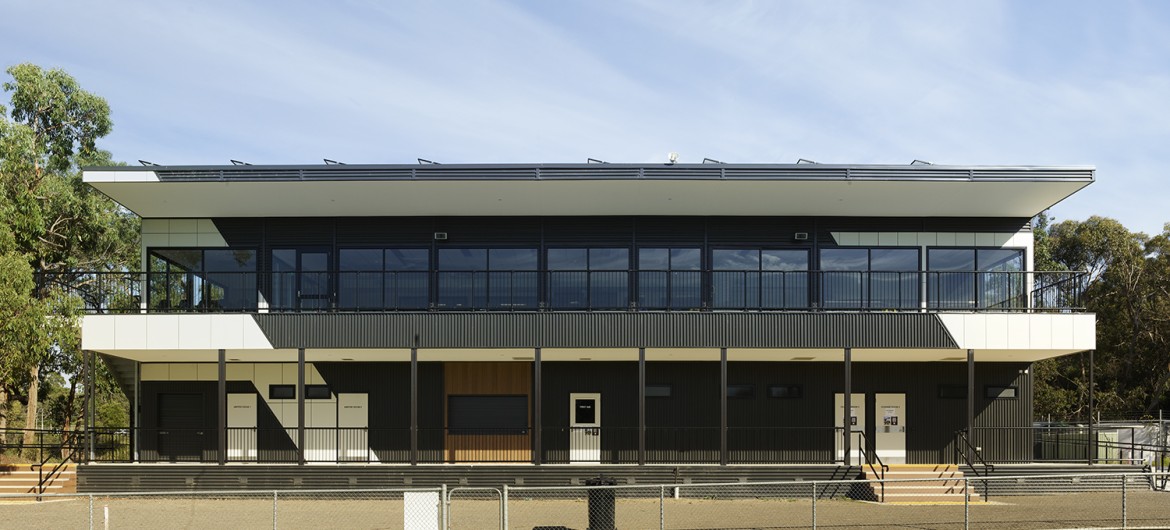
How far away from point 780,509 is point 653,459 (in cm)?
566

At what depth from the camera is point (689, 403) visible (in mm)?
25953

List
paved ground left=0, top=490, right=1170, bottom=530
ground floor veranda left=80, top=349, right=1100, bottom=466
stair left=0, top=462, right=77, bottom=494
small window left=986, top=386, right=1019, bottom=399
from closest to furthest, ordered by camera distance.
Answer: paved ground left=0, top=490, right=1170, bottom=530 < stair left=0, top=462, right=77, bottom=494 < ground floor veranda left=80, top=349, right=1100, bottom=466 < small window left=986, top=386, right=1019, bottom=399

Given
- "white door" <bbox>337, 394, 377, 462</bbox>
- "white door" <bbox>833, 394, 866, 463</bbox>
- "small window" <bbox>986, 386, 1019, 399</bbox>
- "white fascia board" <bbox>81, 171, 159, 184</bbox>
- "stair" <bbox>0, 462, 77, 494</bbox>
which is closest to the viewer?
"white fascia board" <bbox>81, 171, 159, 184</bbox>

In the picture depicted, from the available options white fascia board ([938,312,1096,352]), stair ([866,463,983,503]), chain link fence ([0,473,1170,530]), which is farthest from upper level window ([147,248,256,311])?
white fascia board ([938,312,1096,352])

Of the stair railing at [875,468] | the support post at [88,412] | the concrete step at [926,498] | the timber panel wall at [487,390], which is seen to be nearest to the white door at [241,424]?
the support post at [88,412]

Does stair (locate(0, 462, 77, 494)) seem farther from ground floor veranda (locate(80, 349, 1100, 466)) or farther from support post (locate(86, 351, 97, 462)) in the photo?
ground floor veranda (locate(80, 349, 1100, 466))

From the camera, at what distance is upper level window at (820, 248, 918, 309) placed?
84.2 feet

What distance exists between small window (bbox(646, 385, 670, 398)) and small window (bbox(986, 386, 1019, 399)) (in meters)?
8.06

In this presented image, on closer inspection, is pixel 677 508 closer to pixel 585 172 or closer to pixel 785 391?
pixel 785 391

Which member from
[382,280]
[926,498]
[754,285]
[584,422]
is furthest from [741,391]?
[382,280]

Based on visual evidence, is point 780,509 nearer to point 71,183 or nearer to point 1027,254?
point 1027,254

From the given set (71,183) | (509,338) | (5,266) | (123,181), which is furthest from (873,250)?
(71,183)

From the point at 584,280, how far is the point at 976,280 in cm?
972

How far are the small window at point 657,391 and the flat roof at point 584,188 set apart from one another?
14.5ft
